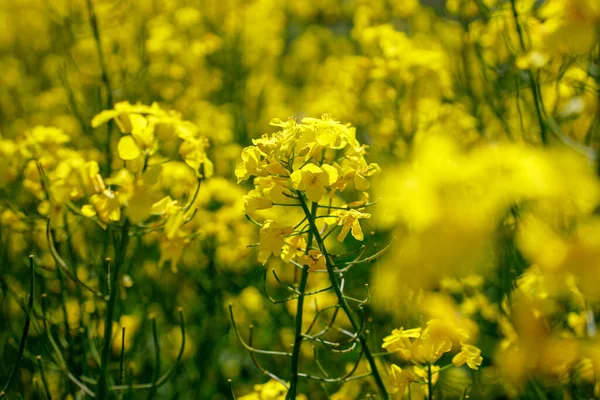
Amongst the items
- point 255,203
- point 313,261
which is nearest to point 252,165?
point 255,203

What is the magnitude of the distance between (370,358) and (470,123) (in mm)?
1744

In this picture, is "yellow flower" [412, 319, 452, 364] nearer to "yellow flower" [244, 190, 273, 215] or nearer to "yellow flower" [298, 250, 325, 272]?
"yellow flower" [298, 250, 325, 272]

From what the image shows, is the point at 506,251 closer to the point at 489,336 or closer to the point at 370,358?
the point at 370,358

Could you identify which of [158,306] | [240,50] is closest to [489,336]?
[158,306]

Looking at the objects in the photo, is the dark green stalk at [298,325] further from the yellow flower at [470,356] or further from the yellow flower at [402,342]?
the yellow flower at [470,356]

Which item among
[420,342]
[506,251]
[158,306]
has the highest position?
[506,251]

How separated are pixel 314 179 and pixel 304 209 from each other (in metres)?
0.06

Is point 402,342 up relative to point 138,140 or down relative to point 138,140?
down

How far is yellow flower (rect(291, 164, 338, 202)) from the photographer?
1114 millimetres

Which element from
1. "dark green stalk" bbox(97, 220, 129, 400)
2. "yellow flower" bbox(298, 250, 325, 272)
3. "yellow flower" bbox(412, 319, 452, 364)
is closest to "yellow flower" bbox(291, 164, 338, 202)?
"yellow flower" bbox(298, 250, 325, 272)

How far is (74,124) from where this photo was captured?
396cm

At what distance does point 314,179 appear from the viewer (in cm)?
113

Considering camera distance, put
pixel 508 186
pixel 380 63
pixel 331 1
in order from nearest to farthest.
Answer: pixel 508 186 → pixel 380 63 → pixel 331 1

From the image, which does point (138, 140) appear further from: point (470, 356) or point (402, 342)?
point (470, 356)
